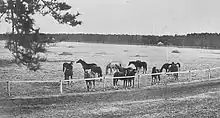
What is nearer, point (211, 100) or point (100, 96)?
point (211, 100)

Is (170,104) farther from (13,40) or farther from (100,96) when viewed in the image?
(13,40)

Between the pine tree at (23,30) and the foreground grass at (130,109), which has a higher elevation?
the pine tree at (23,30)

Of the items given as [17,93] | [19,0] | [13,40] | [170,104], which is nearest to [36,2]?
[19,0]

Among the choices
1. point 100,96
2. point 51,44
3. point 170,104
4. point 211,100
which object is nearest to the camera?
point 170,104

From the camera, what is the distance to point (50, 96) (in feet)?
66.7

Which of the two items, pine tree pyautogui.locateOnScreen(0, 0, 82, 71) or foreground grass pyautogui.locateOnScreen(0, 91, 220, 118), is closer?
foreground grass pyautogui.locateOnScreen(0, 91, 220, 118)

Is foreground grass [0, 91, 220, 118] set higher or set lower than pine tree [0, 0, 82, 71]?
lower

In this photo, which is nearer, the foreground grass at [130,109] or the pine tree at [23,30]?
the foreground grass at [130,109]

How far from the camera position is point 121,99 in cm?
1978

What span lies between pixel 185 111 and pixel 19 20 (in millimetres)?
11993

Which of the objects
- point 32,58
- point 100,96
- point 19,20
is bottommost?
point 100,96

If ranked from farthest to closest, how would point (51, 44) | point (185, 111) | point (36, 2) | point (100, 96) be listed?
point (51, 44)
point (36, 2)
point (100, 96)
point (185, 111)

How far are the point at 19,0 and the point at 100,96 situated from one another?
8.04 meters

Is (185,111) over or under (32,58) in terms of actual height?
under
